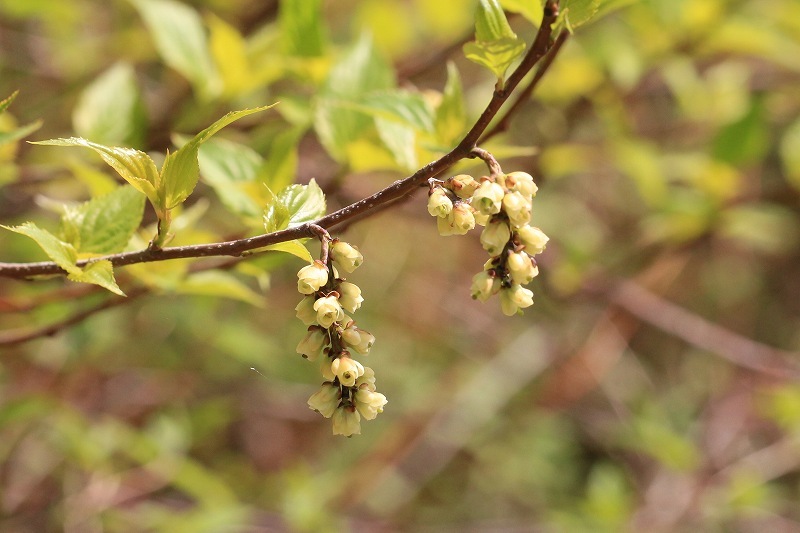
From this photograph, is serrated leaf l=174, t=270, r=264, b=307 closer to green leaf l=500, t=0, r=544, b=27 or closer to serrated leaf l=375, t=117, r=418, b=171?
serrated leaf l=375, t=117, r=418, b=171

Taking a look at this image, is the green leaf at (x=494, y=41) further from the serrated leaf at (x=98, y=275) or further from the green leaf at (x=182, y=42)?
the green leaf at (x=182, y=42)

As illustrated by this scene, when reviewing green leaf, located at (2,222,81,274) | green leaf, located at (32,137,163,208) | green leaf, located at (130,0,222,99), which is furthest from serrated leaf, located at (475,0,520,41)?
green leaf, located at (130,0,222,99)

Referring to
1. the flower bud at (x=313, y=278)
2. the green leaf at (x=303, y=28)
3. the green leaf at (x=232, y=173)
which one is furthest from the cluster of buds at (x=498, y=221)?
the green leaf at (x=303, y=28)

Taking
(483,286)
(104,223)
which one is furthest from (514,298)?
(104,223)

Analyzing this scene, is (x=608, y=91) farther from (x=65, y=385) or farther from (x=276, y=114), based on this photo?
(x=65, y=385)

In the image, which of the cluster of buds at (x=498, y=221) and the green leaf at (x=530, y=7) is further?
the green leaf at (x=530, y=7)
